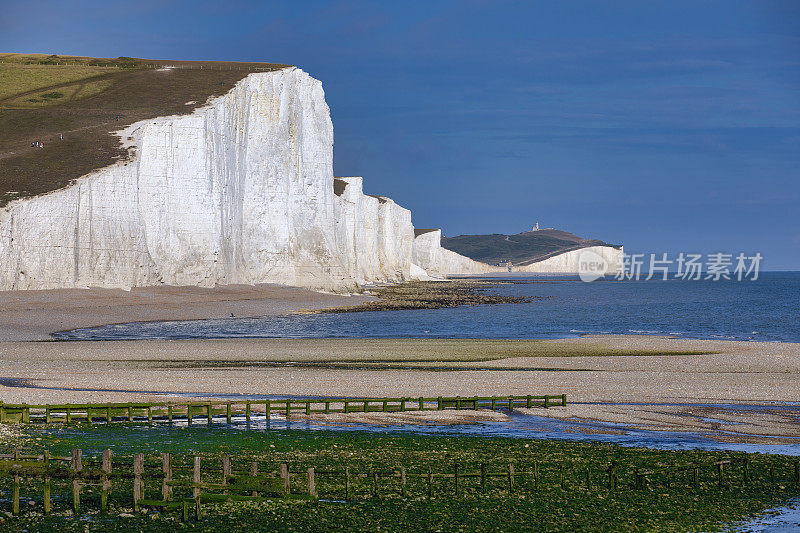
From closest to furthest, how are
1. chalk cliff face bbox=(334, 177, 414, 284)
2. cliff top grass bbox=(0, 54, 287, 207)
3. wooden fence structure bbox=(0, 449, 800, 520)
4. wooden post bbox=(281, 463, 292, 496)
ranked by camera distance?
wooden fence structure bbox=(0, 449, 800, 520) → wooden post bbox=(281, 463, 292, 496) → cliff top grass bbox=(0, 54, 287, 207) → chalk cliff face bbox=(334, 177, 414, 284)

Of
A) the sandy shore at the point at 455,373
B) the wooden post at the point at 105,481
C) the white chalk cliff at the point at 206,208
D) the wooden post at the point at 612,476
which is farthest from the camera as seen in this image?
the white chalk cliff at the point at 206,208

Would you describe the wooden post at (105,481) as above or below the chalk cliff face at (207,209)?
below

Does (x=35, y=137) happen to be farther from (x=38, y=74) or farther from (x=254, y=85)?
(x=38, y=74)

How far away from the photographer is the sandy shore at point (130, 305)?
183 ft

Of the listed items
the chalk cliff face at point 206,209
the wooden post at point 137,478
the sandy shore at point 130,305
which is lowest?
the wooden post at point 137,478

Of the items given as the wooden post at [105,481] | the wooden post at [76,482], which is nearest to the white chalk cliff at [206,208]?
the wooden post at [76,482]

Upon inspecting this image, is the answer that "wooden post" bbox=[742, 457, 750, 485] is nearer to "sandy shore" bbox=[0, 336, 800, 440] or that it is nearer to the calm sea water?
"sandy shore" bbox=[0, 336, 800, 440]

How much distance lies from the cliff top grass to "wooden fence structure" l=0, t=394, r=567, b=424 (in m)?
46.3

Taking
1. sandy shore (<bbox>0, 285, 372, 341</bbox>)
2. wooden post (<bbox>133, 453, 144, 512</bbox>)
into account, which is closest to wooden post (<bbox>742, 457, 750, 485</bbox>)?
wooden post (<bbox>133, 453, 144, 512</bbox>)

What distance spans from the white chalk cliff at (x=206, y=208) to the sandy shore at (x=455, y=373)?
74.9 ft

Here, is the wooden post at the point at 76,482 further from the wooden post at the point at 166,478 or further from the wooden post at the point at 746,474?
the wooden post at the point at 746,474

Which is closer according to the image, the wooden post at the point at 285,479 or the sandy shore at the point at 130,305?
the wooden post at the point at 285,479

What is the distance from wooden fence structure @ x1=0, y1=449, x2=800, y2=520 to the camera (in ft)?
49.4

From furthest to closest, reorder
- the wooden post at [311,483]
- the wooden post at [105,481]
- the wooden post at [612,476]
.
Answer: the wooden post at [612,476] → the wooden post at [311,483] → the wooden post at [105,481]
